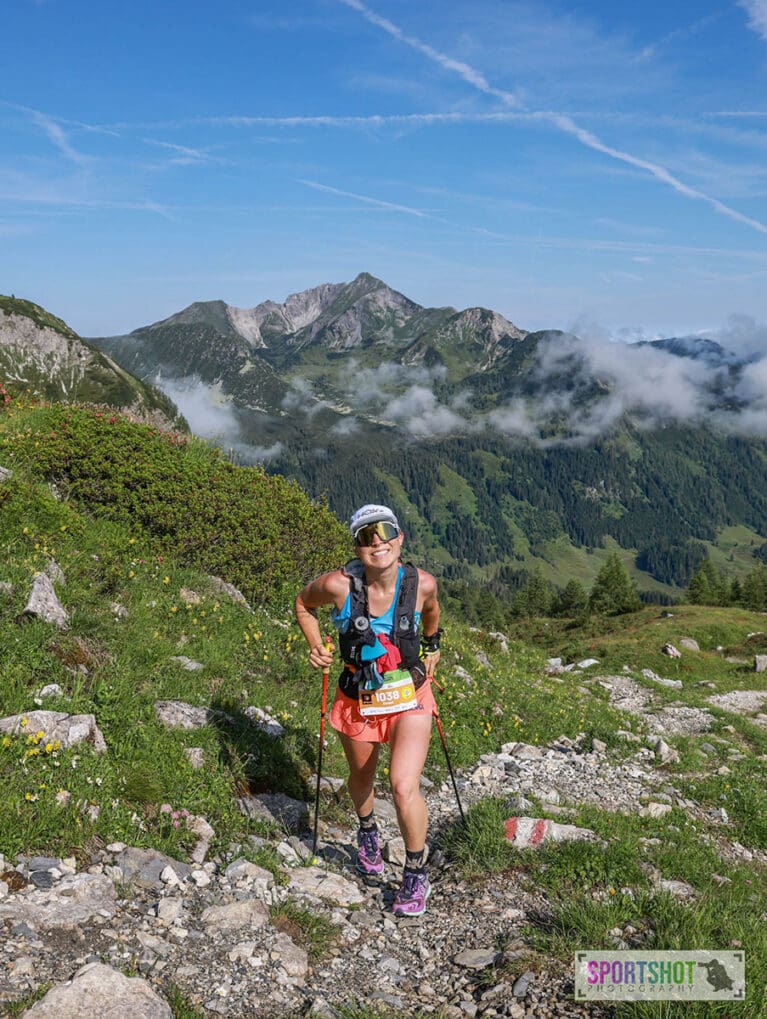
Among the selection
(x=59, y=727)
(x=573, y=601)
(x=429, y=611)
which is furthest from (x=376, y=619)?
(x=573, y=601)

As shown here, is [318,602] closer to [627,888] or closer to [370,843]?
[370,843]

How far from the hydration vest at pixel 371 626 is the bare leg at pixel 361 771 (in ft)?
2.46

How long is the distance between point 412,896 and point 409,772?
116cm

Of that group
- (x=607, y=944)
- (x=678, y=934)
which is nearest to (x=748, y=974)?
(x=678, y=934)

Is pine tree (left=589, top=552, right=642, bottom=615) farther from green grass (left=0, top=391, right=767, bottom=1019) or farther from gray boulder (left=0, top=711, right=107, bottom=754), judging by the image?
gray boulder (left=0, top=711, right=107, bottom=754)

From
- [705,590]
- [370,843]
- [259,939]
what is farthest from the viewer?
[705,590]

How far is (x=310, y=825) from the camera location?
782 centimetres

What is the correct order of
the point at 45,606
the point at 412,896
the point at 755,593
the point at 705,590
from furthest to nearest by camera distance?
the point at 705,590 < the point at 755,593 < the point at 45,606 < the point at 412,896

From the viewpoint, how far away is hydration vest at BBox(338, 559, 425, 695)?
6336mm

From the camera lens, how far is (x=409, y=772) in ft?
20.3

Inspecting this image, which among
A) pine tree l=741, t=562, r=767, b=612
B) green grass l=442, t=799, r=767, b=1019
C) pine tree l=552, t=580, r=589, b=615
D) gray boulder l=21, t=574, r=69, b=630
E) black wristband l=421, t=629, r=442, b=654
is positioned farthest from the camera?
pine tree l=552, t=580, r=589, b=615

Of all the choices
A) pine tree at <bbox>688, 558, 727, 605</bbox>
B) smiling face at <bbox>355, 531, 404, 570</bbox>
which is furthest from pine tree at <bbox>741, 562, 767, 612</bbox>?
smiling face at <bbox>355, 531, 404, 570</bbox>

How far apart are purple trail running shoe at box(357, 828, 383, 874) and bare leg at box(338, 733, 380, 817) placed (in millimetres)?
250

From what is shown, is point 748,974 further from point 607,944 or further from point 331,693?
point 331,693
